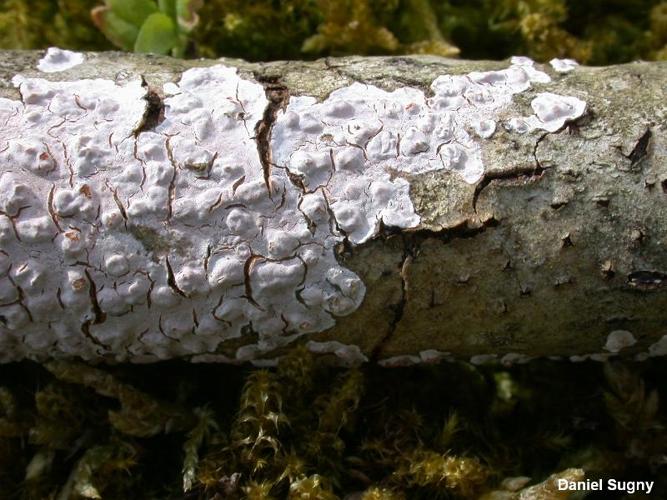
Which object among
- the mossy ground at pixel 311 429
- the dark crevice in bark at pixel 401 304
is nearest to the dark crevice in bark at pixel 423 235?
the dark crevice in bark at pixel 401 304

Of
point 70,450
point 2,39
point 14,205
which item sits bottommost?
point 70,450

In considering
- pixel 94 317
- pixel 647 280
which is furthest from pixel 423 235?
pixel 94 317

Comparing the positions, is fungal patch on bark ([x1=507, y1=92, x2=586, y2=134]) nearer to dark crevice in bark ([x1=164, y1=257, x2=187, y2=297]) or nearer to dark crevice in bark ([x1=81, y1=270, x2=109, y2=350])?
dark crevice in bark ([x1=164, y1=257, x2=187, y2=297])

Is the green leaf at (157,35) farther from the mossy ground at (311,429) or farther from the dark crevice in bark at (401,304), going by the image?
the dark crevice in bark at (401,304)

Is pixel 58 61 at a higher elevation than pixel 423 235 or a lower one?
higher

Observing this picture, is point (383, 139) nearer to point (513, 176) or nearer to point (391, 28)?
point (513, 176)

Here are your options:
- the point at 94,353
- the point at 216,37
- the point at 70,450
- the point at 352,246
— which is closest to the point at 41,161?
the point at 94,353

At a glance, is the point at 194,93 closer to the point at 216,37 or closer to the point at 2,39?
the point at 216,37
